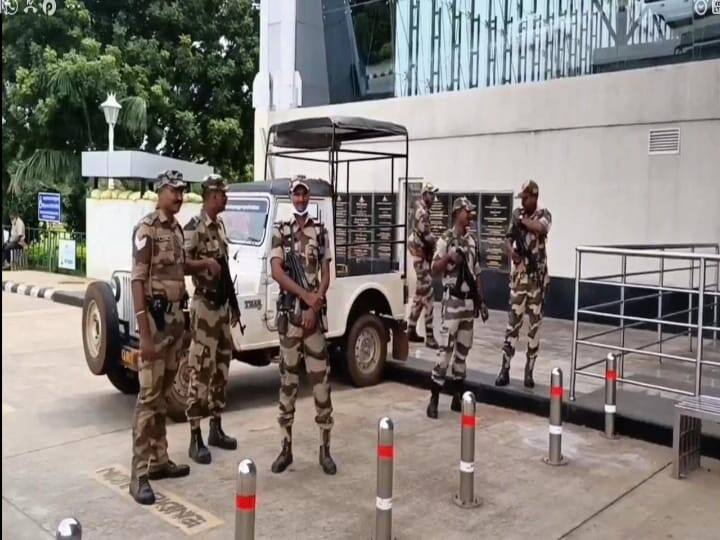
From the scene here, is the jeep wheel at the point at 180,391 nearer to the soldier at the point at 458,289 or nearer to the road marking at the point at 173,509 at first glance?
the road marking at the point at 173,509

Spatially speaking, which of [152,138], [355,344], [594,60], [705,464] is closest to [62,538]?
[705,464]

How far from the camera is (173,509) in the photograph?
4340 millimetres

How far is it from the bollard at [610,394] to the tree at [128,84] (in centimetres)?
1539

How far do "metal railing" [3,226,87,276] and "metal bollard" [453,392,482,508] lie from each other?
52.2 ft

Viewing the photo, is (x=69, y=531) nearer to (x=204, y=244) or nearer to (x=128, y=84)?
(x=204, y=244)

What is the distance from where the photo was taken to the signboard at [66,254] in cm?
1841

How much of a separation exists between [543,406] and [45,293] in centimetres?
1166

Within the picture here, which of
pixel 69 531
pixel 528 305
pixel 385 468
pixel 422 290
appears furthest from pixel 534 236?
pixel 69 531

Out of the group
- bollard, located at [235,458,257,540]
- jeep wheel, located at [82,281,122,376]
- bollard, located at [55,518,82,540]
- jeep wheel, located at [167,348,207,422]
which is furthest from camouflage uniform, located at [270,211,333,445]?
bollard, located at [55,518,82,540]

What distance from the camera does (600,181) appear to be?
1048 centimetres

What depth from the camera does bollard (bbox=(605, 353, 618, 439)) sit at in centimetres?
558

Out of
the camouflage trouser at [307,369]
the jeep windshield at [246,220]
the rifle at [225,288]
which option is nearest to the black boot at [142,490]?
the camouflage trouser at [307,369]

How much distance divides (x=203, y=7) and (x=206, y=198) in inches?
812

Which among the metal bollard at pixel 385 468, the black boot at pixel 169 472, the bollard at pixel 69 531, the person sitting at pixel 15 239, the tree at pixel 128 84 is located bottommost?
the black boot at pixel 169 472
